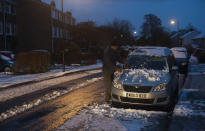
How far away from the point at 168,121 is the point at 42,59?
15320mm

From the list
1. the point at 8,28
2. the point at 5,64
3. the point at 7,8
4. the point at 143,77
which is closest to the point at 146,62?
the point at 143,77

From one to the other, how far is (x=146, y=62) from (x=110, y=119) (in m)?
2.92

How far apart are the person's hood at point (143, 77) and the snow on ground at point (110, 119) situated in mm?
784

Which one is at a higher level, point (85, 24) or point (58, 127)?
point (85, 24)

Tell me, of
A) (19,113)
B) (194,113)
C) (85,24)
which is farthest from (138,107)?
(85,24)

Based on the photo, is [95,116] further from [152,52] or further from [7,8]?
[7,8]

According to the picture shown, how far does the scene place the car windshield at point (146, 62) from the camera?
7730 mm

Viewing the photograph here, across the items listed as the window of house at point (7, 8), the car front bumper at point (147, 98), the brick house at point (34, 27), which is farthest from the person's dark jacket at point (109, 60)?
the window of house at point (7, 8)

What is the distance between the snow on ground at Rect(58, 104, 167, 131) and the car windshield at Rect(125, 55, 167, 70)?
1727mm

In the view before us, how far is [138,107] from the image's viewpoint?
7016 mm

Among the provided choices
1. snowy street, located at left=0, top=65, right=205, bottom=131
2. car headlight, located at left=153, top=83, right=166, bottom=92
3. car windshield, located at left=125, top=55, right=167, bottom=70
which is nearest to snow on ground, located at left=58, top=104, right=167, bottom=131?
snowy street, located at left=0, top=65, right=205, bottom=131

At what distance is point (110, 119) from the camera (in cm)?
574

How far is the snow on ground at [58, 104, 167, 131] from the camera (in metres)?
5.18

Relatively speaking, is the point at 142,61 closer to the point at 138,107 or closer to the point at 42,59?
the point at 138,107
